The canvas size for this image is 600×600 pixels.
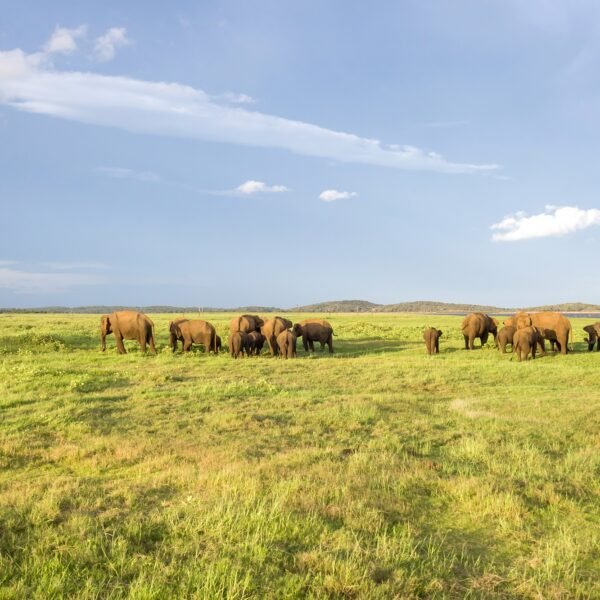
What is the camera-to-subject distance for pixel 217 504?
6.41 m

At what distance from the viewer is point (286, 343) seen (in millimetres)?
27953

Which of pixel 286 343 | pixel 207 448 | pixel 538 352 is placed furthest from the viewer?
pixel 538 352

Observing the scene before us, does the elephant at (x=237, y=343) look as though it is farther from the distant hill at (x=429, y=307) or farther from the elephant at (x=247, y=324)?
the distant hill at (x=429, y=307)

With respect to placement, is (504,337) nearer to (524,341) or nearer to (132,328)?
(524,341)

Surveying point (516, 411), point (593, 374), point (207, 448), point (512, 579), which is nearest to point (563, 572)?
point (512, 579)

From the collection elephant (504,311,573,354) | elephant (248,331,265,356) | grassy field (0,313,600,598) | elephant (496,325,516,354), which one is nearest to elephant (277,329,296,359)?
elephant (248,331,265,356)

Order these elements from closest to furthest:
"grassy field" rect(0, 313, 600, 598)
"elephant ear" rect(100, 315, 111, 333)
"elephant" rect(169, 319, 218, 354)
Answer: "grassy field" rect(0, 313, 600, 598) → "elephant" rect(169, 319, 218, 354) → "elephant ear" rect(100, 315, 111, 333)

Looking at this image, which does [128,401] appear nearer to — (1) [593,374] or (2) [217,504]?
(2) [217,504]

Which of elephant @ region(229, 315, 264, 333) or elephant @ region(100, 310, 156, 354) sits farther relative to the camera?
elephant @ region(229, 315, 264, 333)

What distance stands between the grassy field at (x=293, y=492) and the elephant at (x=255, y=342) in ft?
39.6

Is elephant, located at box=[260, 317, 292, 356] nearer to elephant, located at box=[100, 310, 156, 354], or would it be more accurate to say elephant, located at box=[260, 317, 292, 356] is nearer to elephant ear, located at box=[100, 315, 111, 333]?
elephant, located at box=[100, 310, 156, 354]

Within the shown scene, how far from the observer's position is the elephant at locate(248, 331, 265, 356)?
29153mm

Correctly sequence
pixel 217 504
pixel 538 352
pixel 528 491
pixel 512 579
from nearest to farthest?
pixel 512 579
pixel 217 504
pixel 528 491
pixel 538 352

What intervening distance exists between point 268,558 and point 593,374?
19785 millimetres
